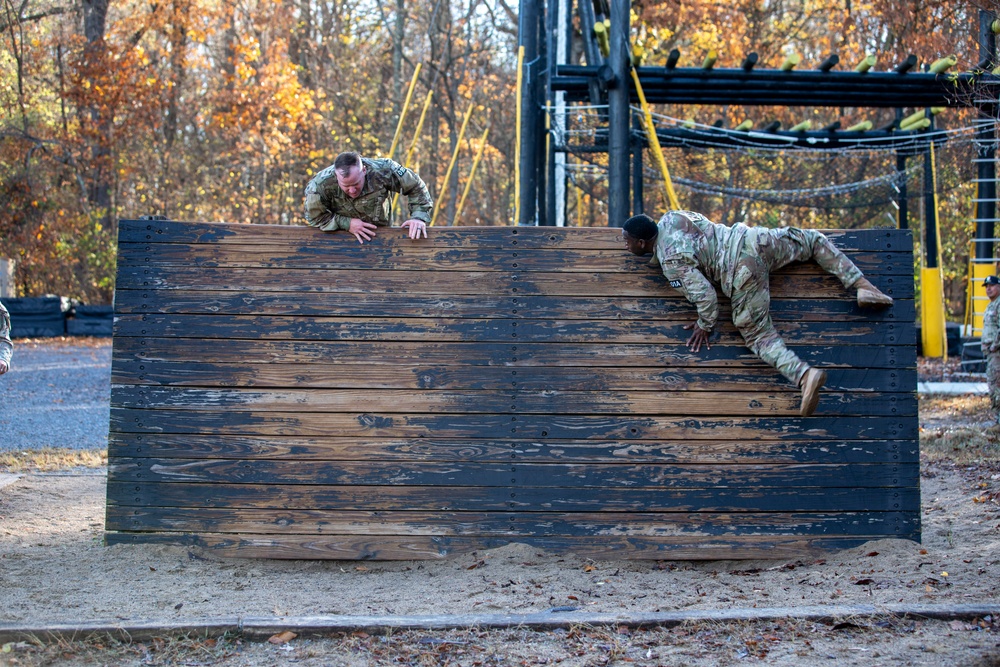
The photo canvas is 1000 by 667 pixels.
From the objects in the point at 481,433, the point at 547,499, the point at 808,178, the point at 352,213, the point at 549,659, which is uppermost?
the point at 808,178

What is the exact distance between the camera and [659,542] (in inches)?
230

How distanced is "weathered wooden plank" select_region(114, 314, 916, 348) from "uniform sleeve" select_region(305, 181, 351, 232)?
61 cm

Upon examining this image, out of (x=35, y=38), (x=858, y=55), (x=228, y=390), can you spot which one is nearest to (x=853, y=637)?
(x=228, y=390)

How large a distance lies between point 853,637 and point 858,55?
1017 inches

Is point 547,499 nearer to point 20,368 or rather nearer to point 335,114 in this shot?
point 20,368

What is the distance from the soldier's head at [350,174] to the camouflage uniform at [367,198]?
7 centimetres

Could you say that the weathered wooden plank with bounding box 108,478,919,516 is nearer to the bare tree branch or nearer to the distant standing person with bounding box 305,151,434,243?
the distant standing person with bounding box 305,151,434,243

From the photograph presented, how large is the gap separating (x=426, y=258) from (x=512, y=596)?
2.17 meters

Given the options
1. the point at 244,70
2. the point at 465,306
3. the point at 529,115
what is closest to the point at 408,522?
the point at 465,306

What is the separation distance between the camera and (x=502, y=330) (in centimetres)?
591

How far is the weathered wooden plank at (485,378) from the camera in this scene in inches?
231

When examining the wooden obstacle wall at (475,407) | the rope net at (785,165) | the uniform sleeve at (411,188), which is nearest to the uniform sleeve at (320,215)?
the wooden obstacle wall at (475,407)

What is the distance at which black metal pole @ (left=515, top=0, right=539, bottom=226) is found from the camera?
11945 mm

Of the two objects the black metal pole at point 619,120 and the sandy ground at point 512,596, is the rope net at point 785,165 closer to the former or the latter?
the black metal pole at point 619,120
